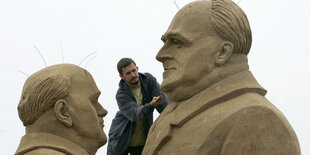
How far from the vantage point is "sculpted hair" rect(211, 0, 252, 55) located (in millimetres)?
8594

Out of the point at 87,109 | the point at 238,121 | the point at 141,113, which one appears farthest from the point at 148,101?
the point at 238,121

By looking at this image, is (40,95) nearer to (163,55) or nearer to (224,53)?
(163,55)

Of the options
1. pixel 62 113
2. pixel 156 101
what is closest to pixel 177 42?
pixel 156 101

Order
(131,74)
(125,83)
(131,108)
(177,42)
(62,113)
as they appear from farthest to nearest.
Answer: (125,83) < (131,74) < (131,108) < (177,42) < (62,113)

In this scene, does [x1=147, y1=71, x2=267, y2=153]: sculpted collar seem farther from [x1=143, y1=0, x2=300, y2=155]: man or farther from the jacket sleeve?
the jacket sleeve

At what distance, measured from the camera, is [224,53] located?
8.60 meters

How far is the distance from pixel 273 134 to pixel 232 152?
0.51 meters

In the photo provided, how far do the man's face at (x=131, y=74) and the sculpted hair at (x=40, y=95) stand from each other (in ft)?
5.02

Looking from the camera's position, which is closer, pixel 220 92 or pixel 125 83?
pixel 220 92

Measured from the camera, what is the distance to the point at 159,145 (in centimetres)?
866

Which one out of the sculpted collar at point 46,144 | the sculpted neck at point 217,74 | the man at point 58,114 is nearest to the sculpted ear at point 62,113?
the man at point 58,114

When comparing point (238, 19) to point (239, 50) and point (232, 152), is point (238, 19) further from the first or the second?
point (232, 152)

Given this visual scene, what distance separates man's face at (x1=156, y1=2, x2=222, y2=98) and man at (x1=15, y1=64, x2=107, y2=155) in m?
1.04

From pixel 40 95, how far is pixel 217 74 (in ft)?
7.02
